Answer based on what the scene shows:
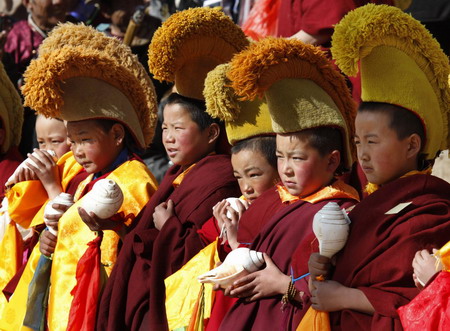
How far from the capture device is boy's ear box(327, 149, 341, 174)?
3.81 m

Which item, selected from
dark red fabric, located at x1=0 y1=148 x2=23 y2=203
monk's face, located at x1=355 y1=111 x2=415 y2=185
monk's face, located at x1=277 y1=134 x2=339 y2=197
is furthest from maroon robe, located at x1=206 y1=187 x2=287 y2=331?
dark red fabric, located at x1=0 y1=148 x2=23 y2=203

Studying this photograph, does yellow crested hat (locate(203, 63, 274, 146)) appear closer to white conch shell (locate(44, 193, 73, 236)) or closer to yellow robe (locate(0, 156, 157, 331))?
yellow robe (locate(0, 156, 157, 331))

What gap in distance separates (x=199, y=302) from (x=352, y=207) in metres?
0.82

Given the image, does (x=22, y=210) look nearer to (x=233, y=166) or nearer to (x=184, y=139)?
(x=184, y=139)

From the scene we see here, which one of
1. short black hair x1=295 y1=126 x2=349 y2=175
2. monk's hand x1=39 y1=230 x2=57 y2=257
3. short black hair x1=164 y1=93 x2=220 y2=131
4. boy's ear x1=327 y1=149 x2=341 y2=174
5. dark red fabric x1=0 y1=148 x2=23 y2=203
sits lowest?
monk's hand x1=39 y1=230 x2=57 y2=257

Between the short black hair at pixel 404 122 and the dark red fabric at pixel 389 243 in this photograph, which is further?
the short black hair at pixel 404 122

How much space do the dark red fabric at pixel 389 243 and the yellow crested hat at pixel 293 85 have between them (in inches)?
21.9

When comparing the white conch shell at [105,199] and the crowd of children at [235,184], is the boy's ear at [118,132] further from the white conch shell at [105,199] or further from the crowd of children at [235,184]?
the white conch shell at [105,199]

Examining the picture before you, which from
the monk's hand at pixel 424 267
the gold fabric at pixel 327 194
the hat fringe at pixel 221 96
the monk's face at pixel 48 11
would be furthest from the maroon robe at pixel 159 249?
the monk's face at pixel 48 11

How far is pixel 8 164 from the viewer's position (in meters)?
6.03

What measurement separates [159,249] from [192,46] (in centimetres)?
98

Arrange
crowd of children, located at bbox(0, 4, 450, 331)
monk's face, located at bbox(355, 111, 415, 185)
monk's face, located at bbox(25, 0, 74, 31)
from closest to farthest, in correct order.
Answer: crowd of children, located at bbox(0, 4, 450, 331) < monk's face, located at bbox(355, 111, 415, 185) < monk's face, located at bbox(25, 0, 74, 31)

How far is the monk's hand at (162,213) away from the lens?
14.5ft

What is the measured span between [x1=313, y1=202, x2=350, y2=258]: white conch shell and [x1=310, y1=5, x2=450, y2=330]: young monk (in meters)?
0.04
